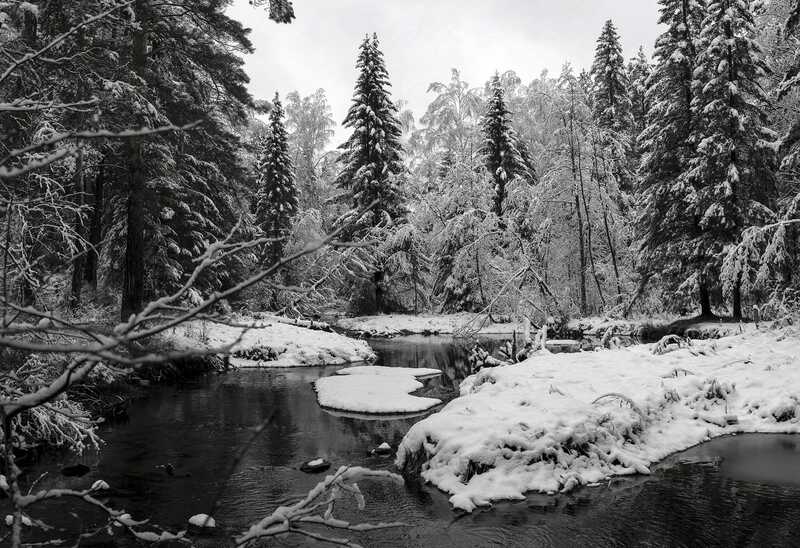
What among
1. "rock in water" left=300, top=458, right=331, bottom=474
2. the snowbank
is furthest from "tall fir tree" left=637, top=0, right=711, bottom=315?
"rock in water" left=300, top=458, right=331, bottom=474

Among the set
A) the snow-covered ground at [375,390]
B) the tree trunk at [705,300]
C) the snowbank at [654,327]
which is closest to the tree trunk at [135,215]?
the snow-covered ground at [375,390]

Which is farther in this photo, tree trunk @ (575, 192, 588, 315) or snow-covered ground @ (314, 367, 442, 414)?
tree trunk @ (575, 192, 588, 315)

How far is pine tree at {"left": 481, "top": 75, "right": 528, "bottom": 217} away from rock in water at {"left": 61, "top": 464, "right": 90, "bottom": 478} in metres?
27.6

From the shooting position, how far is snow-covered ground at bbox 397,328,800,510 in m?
6.80

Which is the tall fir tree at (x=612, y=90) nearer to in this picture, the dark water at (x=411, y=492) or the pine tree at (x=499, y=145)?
the pine tree at (x=499, y=145)

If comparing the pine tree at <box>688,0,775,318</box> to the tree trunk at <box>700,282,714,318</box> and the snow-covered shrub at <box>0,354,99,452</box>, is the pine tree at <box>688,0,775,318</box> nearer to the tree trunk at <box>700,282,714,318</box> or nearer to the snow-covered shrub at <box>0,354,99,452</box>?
the tree trunk at <box>700,282,714,318</box>

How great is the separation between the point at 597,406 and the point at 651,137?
54.8ft

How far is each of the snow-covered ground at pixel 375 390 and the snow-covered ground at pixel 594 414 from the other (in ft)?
4.32

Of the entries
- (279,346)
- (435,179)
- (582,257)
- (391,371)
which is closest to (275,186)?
(435,179)

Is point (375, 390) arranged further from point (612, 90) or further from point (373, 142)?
point (612, 90)

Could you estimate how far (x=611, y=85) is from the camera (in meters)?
35.3

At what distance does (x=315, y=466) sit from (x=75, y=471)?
10.2 ft

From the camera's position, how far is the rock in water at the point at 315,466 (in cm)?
721

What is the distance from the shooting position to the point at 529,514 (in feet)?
19.5
